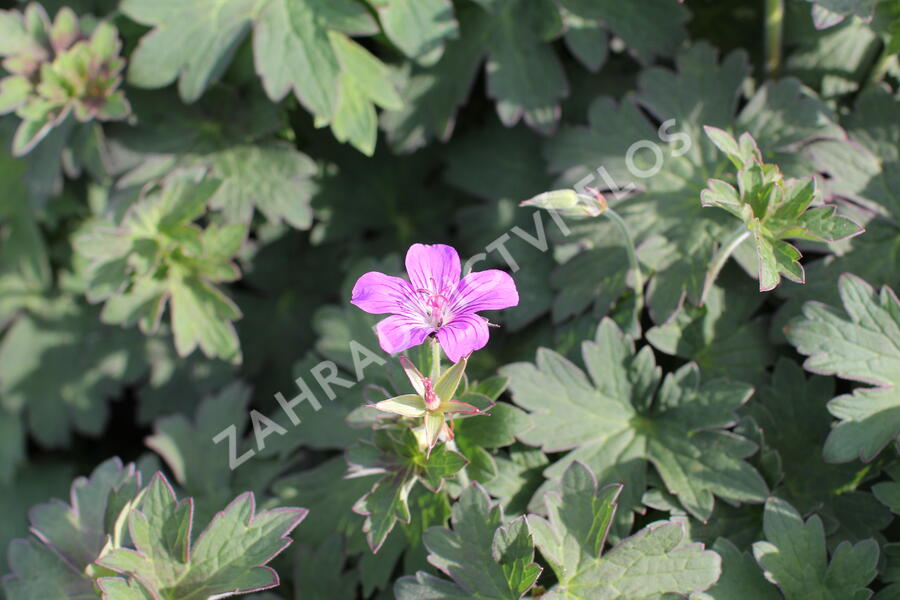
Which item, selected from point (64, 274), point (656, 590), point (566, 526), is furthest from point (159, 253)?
point (656, 590)

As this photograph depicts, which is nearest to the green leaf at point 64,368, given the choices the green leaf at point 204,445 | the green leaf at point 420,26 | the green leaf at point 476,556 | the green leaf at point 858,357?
the green leaf at point 204,445

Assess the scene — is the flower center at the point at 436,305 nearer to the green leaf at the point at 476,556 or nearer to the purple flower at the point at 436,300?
the purple flower at the point at 436,300

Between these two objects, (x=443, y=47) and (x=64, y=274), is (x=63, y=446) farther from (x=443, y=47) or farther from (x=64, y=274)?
(x=443, y=47)

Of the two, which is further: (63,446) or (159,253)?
(63,446)

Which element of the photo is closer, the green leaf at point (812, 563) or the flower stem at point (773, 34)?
the green leaf at point (812, 563)

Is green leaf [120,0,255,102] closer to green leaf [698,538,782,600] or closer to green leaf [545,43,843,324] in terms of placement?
green leaf [545,43,843,324]

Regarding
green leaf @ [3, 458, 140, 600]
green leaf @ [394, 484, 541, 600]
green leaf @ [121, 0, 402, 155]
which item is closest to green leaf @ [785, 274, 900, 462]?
green leaf @ [394, 484, 541, 600]

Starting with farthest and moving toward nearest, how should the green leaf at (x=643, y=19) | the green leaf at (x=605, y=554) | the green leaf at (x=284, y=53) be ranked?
1. the green leaf at (x=643, y=19)
2. the green leaf at (x=284, y=53)
3. the green leaf at (x=605, y=554)

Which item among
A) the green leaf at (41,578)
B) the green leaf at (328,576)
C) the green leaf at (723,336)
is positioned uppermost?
the green leaf at (723,336)
